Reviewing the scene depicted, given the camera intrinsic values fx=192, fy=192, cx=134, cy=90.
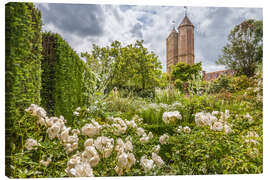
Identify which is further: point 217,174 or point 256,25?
point 256,25

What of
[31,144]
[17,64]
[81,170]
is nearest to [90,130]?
[81,170]

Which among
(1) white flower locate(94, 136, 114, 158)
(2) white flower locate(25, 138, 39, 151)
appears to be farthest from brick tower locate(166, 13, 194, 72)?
(2) white flower locate(25, 138, 39, 151)

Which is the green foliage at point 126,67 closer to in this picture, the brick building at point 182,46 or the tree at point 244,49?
the brick building at point 182,46

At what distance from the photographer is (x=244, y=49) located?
323 centimetres

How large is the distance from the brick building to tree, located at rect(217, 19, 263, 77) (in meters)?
0.18

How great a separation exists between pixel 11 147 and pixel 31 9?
1.52 m

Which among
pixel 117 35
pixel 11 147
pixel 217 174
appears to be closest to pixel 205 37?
pixel 117 35

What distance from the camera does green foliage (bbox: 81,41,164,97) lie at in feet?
10.2

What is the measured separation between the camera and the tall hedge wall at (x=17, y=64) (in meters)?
1.92

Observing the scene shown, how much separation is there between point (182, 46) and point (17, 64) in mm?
2332

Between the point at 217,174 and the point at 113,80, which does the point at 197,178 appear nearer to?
the point at 217,174

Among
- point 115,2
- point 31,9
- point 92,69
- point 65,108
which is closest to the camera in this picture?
point 31,9

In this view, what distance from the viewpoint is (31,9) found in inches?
85.1

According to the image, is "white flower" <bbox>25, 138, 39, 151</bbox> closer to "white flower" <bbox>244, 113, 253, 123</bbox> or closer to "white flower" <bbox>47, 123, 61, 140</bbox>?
"white flower" <bbox>47, 123, 61, 140</bbox>
